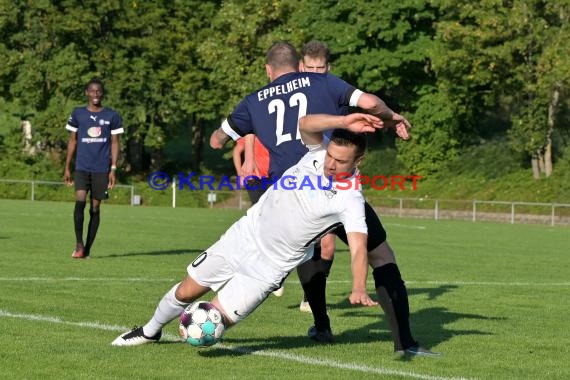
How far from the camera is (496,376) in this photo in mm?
7703

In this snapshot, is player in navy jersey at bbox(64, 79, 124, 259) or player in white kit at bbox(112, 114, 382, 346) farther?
player in navy jersey at bbox(64, 79, 124, 259)

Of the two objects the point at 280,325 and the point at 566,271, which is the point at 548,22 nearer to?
the point at 566,271

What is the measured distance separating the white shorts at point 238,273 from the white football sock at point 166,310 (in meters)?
0.25

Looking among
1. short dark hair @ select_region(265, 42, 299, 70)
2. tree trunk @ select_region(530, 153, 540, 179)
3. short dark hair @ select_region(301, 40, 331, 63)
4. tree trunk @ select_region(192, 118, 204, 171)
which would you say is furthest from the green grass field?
tree trunk @ select_region(192, 118, 204, 171)

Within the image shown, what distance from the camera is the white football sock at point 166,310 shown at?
325 inches

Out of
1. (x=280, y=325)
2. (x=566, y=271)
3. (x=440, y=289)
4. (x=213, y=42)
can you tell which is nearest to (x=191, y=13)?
(x=213, y=42)

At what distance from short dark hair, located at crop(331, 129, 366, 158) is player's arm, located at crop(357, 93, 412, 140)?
0.27 m

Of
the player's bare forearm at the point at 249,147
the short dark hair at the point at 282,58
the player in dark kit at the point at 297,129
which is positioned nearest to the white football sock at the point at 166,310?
the player in dark kit at the point at 297,129

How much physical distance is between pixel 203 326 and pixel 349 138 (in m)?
1.54

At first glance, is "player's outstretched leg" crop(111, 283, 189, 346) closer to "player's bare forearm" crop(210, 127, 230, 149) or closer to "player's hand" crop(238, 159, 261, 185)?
"player's bare forearm" crop(210, 127, 230, 149)

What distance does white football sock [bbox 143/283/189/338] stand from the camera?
8.25 metres

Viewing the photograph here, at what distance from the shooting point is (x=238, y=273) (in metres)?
8.03

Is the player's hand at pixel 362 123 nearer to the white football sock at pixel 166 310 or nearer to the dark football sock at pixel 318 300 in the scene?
the white football sock at pixel 166 310

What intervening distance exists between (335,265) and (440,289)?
12.7 feet
